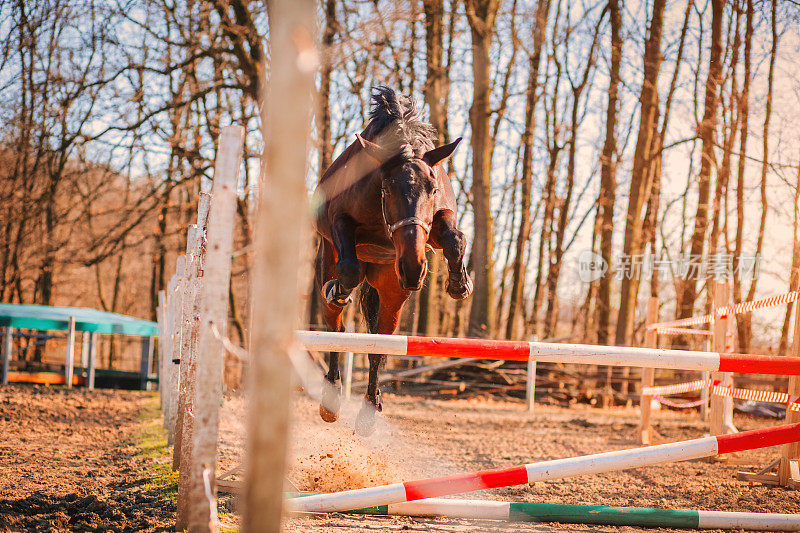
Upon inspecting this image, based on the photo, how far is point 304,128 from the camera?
1331 millimetres

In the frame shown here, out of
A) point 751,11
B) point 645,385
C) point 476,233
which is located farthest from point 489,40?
point 645,385

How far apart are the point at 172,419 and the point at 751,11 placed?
15.2 m

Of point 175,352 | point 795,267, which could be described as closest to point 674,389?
point 795,267

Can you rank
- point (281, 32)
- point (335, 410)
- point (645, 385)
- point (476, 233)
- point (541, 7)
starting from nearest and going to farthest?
point (281, 32)
point (335, 410)
point (645, 385)
point (476, 233)
point (541, 7)

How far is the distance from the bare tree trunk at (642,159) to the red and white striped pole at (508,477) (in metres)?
11.6

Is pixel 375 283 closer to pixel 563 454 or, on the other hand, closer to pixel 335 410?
pixel 335 410

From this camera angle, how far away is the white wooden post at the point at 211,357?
197cm

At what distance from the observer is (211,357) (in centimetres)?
208

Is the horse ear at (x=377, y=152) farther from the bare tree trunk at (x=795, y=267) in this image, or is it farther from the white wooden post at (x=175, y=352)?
the bare tree trunk at (x=795, y=267)

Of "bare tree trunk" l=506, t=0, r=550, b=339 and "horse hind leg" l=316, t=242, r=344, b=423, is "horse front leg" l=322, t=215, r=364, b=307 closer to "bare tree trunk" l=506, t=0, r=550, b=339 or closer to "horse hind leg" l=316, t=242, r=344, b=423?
"horse hind leg" l=316, t=242, r=344, b=423

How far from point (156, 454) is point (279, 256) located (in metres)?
4.23

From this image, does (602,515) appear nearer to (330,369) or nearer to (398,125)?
(330,369)

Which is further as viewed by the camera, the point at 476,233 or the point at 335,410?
the point at 476,233

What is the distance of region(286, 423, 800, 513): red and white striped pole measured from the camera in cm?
276
